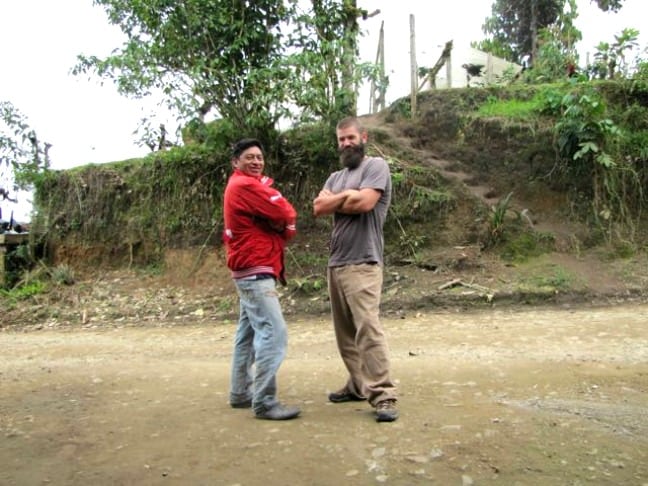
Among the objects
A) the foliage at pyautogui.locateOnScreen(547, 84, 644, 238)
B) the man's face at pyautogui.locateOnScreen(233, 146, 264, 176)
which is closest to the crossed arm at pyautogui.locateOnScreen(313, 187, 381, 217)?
the man's face at pyautogui.locateOnScreen(233, 146, 264, 176)

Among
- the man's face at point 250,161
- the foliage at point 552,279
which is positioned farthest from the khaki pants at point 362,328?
the foliage at point 552,279

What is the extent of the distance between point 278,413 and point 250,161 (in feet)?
5.11

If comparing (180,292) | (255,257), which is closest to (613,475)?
(255,257)

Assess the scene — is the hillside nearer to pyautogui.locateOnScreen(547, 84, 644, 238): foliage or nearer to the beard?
pyautogui.locateOnScreen(547, 84, 644, 238): foliage

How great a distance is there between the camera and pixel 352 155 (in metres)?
3.58

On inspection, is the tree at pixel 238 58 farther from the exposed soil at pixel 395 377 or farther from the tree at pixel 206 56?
the exposed soil at pixel 395 377

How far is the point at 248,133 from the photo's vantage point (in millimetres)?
9375

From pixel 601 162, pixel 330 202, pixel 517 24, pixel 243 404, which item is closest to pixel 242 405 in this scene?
pixel 243 404

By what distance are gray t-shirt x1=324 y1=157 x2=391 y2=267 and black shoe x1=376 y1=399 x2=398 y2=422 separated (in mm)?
833

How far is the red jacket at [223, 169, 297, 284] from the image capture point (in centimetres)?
341

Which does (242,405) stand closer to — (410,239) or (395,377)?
(395,377)

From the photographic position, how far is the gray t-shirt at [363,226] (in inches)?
135

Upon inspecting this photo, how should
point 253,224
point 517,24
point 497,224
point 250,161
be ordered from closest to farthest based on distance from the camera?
1. point 253,224
2. point 250,161
3. point 497,224
4. point 517,24

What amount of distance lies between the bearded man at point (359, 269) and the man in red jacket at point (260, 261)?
13.0 inches
